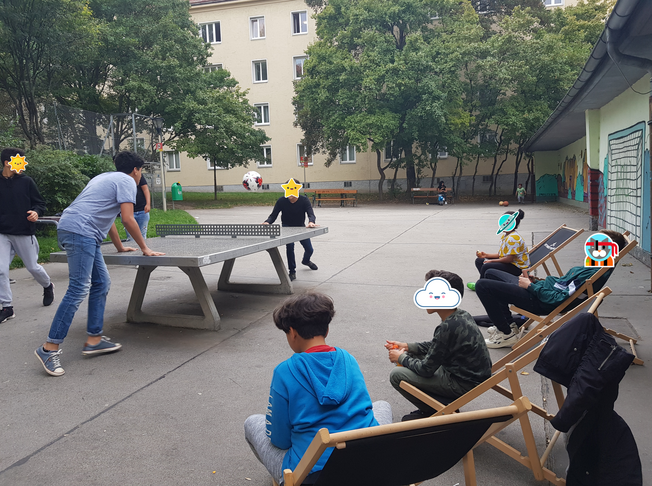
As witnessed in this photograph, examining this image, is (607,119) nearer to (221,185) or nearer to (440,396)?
(440,396)

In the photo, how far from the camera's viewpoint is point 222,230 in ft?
24.0

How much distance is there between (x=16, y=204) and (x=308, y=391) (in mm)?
5238

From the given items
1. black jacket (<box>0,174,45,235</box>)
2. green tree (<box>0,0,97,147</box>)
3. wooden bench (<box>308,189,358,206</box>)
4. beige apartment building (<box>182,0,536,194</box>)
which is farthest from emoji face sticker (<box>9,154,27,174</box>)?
beige apartment building (<box>182,0,536,194</box>)

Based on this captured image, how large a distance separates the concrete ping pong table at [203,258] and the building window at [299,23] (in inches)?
1375

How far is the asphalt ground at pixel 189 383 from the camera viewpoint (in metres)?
2.95

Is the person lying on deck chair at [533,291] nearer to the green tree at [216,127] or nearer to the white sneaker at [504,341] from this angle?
the white sneaker at [504,341]

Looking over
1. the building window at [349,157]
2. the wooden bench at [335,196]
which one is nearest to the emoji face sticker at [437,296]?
the wooden bench at [335,196]

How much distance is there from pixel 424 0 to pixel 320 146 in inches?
435

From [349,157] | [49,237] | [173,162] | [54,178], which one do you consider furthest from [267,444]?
[173,162]

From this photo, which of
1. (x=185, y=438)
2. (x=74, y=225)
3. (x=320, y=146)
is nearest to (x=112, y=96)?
(x=320, y=146)

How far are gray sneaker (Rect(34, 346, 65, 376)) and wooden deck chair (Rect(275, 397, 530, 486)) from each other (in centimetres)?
329

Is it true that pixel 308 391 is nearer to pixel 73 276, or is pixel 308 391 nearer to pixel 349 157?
pixel 73 276

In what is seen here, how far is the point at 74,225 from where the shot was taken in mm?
4410

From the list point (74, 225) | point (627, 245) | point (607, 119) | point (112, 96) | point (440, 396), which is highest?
point (112, 96)
